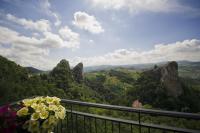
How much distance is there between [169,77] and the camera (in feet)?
142

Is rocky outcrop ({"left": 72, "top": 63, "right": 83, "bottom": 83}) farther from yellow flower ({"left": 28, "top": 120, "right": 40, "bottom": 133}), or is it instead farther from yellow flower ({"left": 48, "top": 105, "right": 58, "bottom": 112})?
yellow flower ({"left": 28, "top": 120, "right": 40, "bottom": 133})

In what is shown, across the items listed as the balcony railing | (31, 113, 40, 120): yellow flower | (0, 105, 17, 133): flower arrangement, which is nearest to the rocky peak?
the balcony railing

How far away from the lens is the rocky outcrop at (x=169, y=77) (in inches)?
1580

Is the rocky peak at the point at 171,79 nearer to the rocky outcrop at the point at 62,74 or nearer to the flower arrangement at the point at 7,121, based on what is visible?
the rocky outcrop at the point at 62,74

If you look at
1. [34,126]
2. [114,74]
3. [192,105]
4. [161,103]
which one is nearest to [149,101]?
[161,103]

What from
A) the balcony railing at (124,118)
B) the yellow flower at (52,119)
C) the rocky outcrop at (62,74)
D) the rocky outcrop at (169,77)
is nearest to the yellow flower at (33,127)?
the yellow flower at (52,119)

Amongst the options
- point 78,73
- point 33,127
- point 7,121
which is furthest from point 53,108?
point 78,73

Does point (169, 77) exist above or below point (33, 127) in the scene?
below

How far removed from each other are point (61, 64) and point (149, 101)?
19019 millimetres

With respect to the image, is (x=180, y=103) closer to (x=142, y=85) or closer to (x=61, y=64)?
(x=142, y=85)

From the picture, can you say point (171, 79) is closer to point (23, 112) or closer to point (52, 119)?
point (52, 119)

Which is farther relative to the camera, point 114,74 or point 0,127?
point 114,74

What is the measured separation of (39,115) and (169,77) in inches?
1749

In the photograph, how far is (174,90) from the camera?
1574 inches
